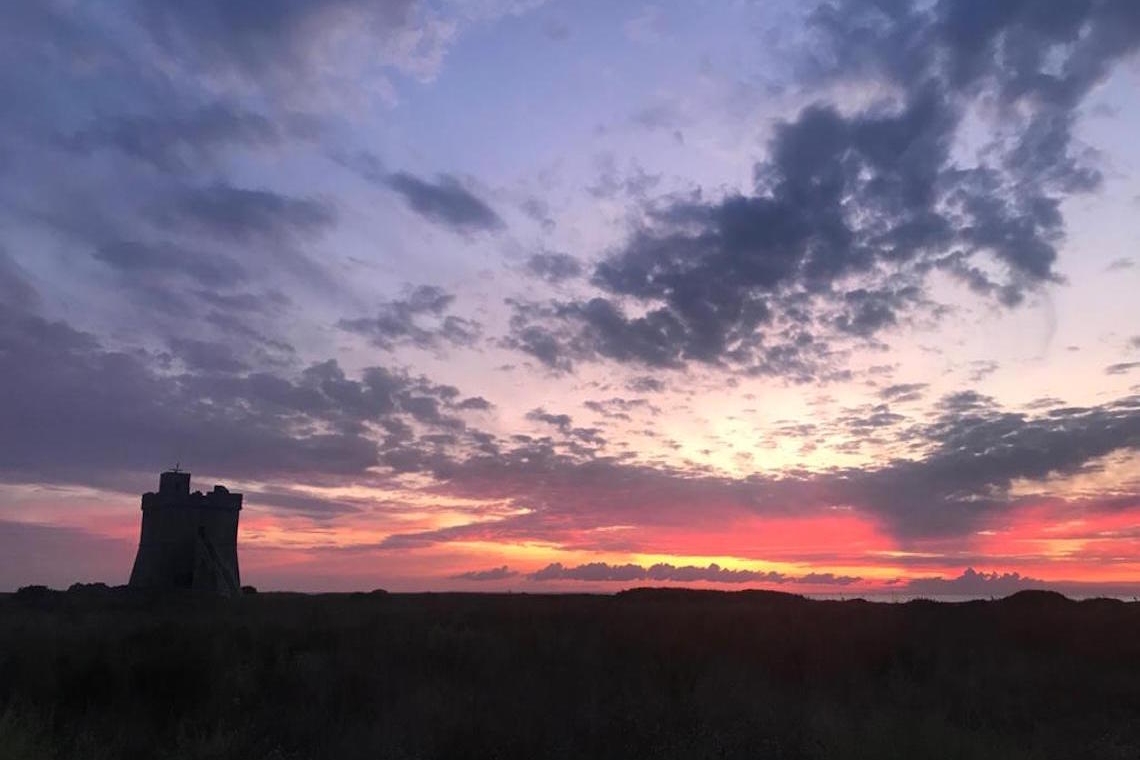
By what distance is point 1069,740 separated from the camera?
46.7 feet

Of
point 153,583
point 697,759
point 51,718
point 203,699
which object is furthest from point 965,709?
point 153,583

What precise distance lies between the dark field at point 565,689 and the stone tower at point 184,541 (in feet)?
77.1

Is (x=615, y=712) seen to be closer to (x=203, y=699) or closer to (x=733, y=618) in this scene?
(x=203, y=699)

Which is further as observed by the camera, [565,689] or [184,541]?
[184,541]

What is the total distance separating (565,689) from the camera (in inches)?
675

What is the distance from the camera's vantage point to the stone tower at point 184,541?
167 feet

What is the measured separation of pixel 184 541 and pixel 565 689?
41767mm

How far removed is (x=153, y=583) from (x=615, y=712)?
44.7 metres

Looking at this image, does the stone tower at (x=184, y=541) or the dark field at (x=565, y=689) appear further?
the stone tower at (x=184, y=541)

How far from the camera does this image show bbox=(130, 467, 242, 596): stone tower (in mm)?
50844

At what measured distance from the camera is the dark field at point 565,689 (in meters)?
12.4

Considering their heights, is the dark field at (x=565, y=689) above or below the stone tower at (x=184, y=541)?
below

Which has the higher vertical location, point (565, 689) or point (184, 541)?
point (184, 541)

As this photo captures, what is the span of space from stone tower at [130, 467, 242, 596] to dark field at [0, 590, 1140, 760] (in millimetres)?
23495
